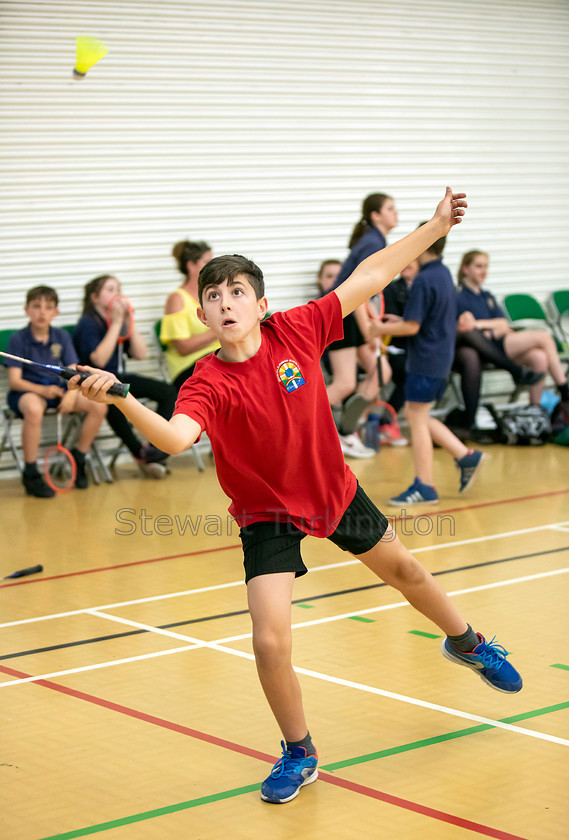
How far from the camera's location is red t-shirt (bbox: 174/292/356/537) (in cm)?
343

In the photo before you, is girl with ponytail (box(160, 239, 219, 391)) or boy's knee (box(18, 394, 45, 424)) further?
girl with ponytail (box(160, 239, 219, 391))

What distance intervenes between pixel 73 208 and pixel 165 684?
6.43m

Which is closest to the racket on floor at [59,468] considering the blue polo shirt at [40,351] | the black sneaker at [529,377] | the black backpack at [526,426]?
the blue polo shirt at [40,351]

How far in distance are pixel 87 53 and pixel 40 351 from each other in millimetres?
2598

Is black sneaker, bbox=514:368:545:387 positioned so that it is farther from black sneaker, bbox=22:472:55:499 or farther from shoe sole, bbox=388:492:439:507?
black sneaker, bbox=22:472:55:499

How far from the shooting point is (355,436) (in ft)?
34.0

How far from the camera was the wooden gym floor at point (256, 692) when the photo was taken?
329 cm

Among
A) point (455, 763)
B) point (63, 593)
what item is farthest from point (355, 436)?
point (455, 763)

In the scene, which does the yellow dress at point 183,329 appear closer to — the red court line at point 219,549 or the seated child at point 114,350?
the seated child at point 114,350

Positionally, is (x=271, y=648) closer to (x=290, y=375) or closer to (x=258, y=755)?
(x=258, y=755)

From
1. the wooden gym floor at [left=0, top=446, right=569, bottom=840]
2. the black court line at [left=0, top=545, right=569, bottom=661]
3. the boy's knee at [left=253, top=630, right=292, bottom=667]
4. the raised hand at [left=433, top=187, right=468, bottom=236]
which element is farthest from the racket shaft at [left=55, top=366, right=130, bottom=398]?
the black court line at [left=0, top=545, right=569, bottom=661]

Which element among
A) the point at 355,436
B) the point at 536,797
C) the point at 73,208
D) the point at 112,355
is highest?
the point at 73,208

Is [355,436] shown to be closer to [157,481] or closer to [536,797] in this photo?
[157,481]

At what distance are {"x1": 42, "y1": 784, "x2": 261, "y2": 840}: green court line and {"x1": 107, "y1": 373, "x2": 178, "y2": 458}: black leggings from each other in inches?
235
